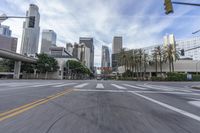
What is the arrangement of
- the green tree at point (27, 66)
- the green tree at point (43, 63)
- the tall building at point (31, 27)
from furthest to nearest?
the green tree at point (27, 66)
the green tree at point (43, 63)
the tall building at point (31, 27)

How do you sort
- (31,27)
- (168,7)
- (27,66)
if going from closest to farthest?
(168,7), (31,27), (27,66)

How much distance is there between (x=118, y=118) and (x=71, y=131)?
1440 mm

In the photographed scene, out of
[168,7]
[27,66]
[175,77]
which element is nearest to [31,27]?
[168,7]

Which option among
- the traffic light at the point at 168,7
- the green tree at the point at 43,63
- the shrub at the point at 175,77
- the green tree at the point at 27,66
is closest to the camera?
the traffic light at the point at 168,7

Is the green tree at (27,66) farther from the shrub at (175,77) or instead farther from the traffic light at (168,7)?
the traffic light at (168,7)

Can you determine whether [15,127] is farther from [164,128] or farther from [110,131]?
[164,128]

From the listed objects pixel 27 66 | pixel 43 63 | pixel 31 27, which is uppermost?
pixel 43 63

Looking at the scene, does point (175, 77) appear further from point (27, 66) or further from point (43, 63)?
point (27, 66)

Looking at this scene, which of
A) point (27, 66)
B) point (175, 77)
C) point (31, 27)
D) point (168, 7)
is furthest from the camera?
point (27, 66)

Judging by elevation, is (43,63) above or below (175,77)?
above

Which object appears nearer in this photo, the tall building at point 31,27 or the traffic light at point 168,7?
the traffic light at point 168,7

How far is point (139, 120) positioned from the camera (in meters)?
3.93

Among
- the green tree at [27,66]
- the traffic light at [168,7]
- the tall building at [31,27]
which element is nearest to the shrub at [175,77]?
the tall building at [31,27]

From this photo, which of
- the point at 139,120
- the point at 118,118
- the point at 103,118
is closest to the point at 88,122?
the point at 103,118
